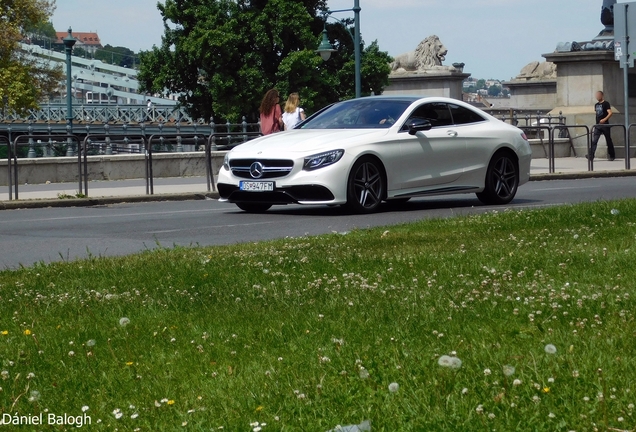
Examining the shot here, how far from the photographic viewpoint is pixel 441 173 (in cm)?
1614

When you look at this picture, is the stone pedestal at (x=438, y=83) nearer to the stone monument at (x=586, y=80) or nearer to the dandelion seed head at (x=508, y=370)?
the stone monument at (x=586, y=80)

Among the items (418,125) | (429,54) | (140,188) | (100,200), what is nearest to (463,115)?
(418,125)

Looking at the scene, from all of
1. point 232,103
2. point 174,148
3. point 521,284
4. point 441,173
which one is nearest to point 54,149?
point 174,148

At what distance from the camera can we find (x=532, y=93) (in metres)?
56.8

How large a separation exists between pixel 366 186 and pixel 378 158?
398 mm

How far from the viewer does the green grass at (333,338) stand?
4.18m

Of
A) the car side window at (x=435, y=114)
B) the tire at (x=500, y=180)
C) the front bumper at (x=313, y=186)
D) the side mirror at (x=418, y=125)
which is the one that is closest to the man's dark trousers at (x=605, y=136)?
the tire at (x=500, y=180)

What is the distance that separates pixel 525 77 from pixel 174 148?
24.3 metres

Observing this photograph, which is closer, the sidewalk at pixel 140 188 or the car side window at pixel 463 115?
the car side window at pixel 463 115

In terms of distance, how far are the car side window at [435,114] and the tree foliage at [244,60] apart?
39.3 m

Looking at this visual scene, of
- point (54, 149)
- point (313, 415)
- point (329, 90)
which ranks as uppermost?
point (329, 90)

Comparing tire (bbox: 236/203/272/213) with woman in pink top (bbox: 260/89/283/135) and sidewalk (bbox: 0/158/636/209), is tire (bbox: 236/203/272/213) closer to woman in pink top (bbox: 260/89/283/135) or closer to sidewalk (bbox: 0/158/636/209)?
sidewalk (bbox: 0/158/636/209)

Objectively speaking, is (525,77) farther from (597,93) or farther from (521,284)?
(521,284)

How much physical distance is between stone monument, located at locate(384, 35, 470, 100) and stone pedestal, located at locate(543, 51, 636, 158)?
10924 mm
